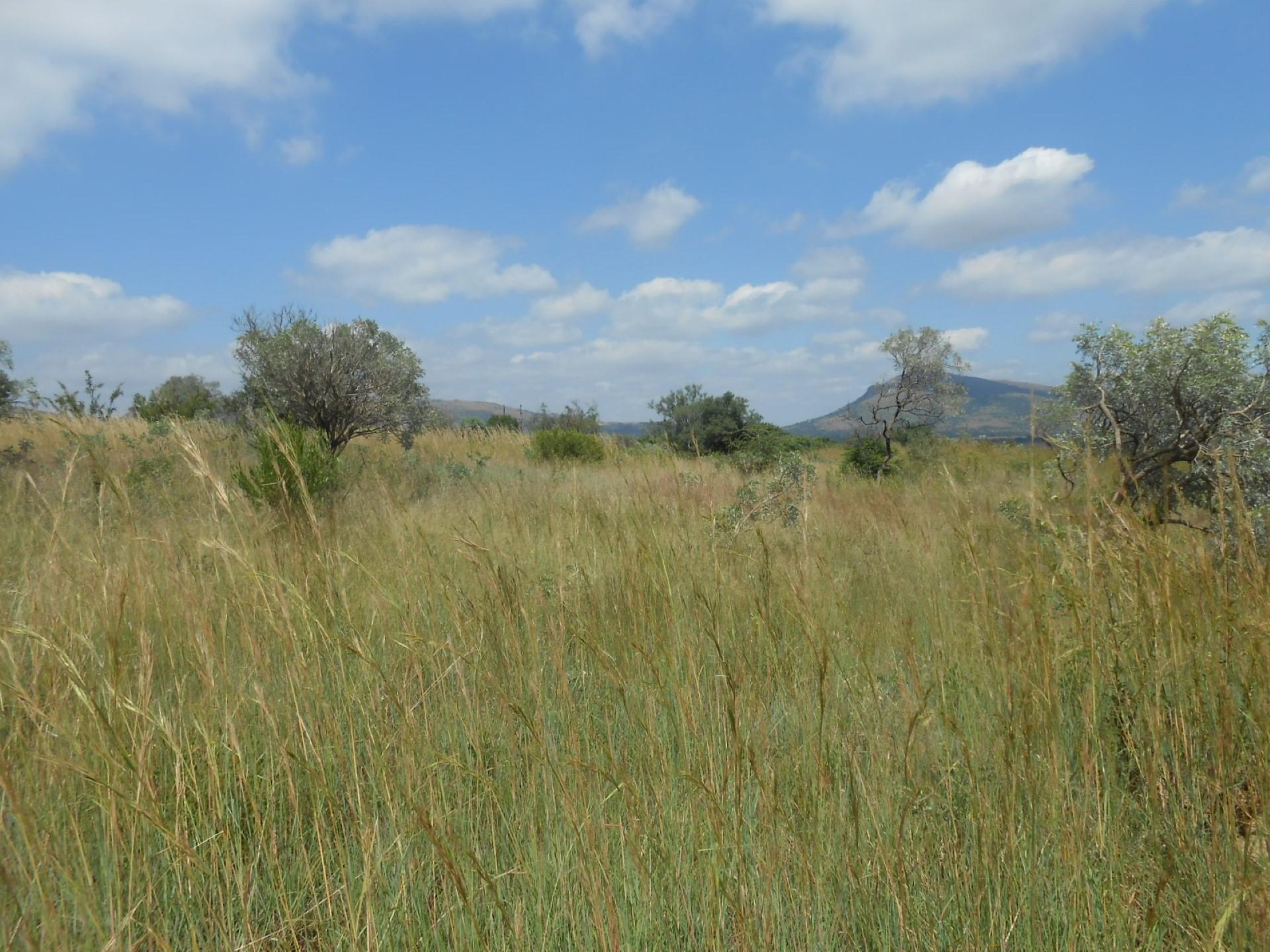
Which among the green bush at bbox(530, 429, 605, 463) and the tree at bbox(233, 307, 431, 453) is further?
the green bush at bbox(530, 429, 605, 463)

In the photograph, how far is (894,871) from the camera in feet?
4.60

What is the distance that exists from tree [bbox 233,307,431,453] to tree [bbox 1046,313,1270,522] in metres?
11.3

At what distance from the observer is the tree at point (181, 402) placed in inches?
555

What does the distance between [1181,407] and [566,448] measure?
13.1m

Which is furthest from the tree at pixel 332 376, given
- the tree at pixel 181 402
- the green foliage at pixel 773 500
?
the green foliage at pixel 773 500

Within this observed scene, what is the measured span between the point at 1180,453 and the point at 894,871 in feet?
14.7

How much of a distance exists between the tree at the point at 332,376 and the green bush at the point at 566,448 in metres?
3.51

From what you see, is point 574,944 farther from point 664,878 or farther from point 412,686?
point 412,686

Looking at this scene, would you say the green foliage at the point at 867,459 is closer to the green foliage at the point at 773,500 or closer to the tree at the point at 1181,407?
the green foliage at the point at 773,500

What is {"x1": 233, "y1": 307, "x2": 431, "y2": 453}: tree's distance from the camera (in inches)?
494

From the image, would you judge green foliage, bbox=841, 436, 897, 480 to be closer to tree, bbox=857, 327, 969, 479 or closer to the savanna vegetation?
tree, bbox=857, 327, 969, 479

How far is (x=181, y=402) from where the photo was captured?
30.3 m

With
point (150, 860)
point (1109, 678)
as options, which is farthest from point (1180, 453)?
point (150, 860)

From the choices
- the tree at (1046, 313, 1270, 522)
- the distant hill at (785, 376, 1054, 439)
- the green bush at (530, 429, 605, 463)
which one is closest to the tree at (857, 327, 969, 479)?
the distant hill at (785, 376, 1054, 439)
